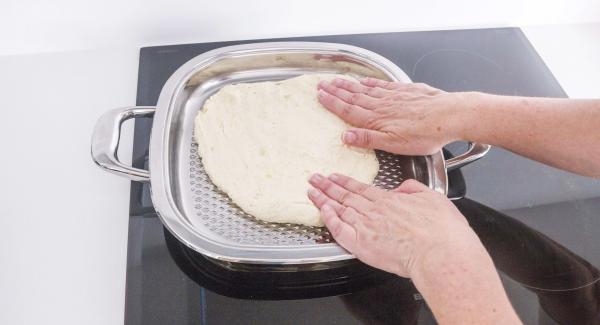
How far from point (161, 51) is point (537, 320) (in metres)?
0.77

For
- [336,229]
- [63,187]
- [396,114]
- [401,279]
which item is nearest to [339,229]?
[336,229]

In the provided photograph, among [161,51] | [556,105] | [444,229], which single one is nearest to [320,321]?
[444,229]

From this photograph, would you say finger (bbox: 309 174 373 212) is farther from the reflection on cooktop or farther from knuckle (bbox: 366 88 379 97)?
the reflection on cooktop

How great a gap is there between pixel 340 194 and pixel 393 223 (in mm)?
94

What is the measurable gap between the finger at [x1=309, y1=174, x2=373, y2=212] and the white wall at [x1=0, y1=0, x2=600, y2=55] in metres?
0.42

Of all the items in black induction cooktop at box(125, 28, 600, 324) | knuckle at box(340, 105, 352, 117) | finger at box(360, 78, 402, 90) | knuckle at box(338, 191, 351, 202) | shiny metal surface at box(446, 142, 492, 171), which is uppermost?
finger at box(360, 78, 402, 90)

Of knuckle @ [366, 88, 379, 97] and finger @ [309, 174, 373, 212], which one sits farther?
knuckle @ [366, 88, 379, 97]

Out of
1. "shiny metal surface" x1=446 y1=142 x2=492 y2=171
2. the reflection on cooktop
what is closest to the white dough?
"shiny metal surface" x1=446 y1=142 x2=492 y2=171

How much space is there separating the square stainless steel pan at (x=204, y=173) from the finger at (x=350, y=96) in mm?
80

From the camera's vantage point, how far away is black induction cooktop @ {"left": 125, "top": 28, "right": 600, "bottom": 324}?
688mm

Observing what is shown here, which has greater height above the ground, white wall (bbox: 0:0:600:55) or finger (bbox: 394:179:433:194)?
white wall (bbox: 0:0:600:55)

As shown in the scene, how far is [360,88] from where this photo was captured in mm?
869

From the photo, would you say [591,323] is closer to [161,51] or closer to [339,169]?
[339,169]

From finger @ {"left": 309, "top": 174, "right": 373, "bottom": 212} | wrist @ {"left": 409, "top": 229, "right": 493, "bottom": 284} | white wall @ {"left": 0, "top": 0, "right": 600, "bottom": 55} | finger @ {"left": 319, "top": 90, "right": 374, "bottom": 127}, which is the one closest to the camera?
wrist @ {"left": 409, "top": 229, "right": 493, "bottom": 284}
